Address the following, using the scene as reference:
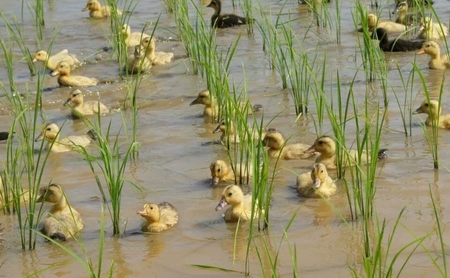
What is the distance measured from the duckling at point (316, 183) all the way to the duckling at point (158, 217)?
0.83 meters

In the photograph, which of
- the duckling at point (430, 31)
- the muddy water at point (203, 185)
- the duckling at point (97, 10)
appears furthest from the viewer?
the duckling at point (97, 10)

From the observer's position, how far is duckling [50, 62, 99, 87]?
991cm

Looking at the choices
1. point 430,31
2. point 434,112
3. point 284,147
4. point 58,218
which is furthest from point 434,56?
point 58,218

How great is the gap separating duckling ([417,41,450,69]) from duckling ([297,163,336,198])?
10.8 feet

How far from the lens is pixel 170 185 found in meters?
7.10

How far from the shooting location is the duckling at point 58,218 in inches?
242

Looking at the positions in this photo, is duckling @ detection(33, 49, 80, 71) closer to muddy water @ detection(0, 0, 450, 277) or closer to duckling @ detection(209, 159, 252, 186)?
muddy water @ detection(0, 0, 450, 277)

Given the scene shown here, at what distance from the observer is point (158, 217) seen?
6.13 meters

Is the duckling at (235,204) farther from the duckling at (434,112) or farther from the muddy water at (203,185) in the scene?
the duckling at (434,112)

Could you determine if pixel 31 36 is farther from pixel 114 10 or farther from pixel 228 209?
pixel 228 209

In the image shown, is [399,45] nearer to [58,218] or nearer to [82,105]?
[82,105]

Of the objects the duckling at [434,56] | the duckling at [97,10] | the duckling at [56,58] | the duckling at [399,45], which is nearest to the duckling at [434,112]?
the duckling at [434,56]

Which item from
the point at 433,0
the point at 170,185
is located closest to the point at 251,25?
the point at 433,0

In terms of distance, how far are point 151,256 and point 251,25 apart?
5.84 m
